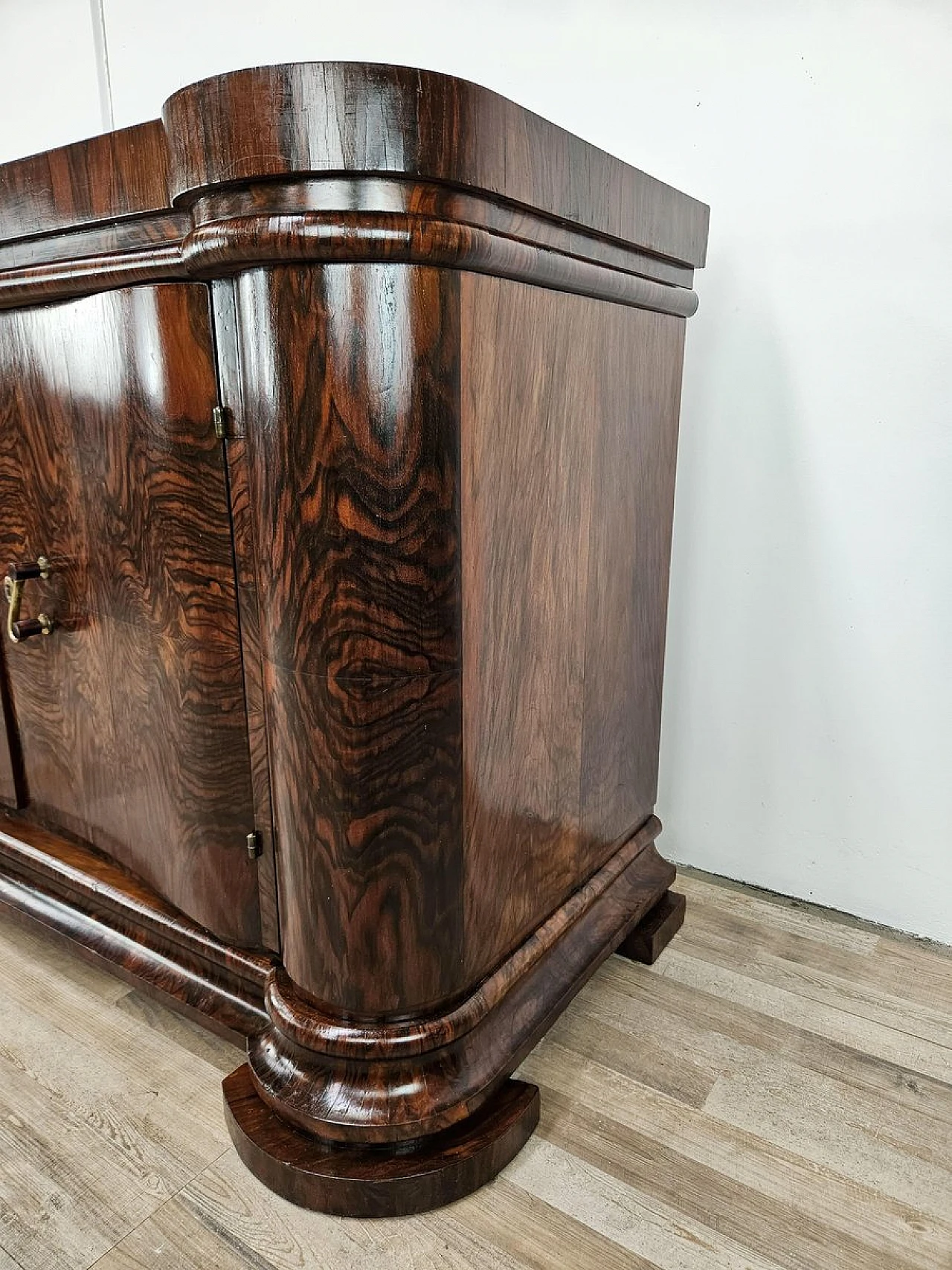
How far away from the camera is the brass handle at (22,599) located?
0.85 meters

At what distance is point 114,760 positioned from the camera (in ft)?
2.82

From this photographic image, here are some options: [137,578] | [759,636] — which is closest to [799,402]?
[759,636]

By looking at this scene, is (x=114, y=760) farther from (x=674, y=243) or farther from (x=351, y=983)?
(x=674, y=243)

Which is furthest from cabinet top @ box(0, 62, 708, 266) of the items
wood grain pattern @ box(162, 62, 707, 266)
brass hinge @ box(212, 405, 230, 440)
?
brass hinge @ box(212, 405, 230, 440)

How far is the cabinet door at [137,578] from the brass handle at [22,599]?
1 centimetres

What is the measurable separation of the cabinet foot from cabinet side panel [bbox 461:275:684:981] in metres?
0.12

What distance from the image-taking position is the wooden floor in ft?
2.15

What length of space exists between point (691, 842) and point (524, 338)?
2.66 feet

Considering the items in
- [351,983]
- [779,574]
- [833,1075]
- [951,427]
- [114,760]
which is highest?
[951,427]

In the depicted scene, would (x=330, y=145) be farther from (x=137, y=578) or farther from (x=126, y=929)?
(x=126, y=929)

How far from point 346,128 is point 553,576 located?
14.7 inches

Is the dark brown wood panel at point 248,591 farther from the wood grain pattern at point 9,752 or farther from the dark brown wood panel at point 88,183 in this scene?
the wood grain pattern at point 9,752

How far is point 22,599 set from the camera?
2.87 feet

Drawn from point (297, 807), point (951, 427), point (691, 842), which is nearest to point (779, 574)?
point (951, 427)
